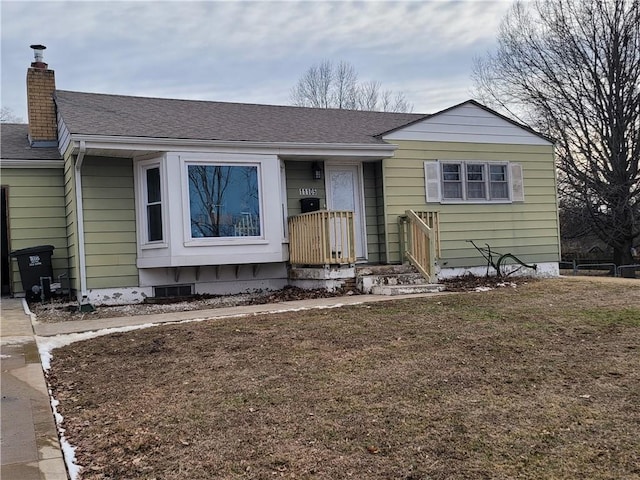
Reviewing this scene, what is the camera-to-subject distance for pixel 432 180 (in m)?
11.5

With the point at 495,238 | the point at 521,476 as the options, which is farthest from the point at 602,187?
the point at 521,476

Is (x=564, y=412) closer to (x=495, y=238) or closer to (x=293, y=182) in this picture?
(x=293, y=182)

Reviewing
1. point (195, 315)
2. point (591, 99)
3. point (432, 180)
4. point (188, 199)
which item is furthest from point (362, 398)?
point (591, 99)

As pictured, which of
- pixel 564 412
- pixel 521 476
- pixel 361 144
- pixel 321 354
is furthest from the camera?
pixel 361 144

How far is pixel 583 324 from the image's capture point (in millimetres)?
6262

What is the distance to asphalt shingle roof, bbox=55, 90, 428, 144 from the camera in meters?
9.45

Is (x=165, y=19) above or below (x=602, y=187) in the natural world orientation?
above

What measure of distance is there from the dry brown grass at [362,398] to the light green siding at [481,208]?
4830mm

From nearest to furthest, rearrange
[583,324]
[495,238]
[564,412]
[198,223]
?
1. [564,412]
2. [583,324]
3. [198,223]
4. [495,238]

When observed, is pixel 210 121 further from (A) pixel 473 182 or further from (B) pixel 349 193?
(A) pixel 473 182

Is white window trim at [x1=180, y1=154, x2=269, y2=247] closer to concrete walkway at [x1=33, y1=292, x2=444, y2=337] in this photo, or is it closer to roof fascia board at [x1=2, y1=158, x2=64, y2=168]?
concrete walkway at [x1=33, y1=292, x2=444, y2=337]

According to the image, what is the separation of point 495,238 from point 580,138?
31.7 feet

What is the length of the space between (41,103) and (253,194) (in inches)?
188

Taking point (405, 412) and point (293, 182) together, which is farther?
point (293, 182)
